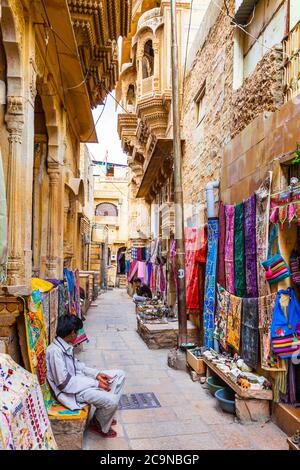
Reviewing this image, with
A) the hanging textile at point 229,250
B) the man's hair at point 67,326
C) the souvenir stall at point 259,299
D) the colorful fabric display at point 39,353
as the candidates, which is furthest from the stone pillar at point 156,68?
the man's hair at point 67,326

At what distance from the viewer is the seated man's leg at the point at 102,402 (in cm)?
391

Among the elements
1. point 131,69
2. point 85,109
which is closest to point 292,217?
point 85,109

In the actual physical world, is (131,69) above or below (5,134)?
above

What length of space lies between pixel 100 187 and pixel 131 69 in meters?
16.0

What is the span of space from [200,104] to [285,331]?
6658mm

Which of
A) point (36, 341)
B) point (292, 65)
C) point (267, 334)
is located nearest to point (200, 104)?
point (292, 65)

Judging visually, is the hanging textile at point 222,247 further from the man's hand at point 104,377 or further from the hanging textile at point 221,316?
the man's hand at point 104,377

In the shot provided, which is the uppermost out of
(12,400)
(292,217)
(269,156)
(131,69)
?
(131,69)

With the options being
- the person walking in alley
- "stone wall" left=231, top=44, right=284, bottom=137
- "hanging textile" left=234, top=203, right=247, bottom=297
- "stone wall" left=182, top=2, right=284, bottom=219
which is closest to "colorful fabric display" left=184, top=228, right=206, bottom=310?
"stone wall" left=182, top=2, right=284, bottom=219

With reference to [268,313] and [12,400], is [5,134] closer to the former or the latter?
[12,400]

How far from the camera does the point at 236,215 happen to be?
5.64m

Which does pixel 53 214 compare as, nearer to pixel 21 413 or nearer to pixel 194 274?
pixel 194 274

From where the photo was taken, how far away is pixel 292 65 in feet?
14.8

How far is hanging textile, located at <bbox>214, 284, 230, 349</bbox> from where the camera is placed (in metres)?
5.88
